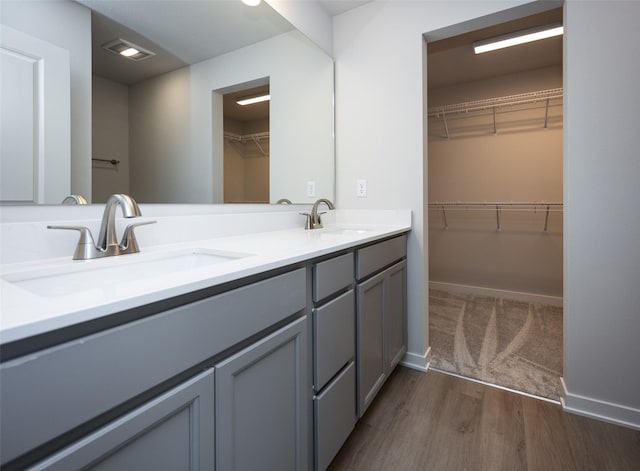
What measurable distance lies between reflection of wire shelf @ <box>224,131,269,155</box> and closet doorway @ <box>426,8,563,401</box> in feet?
5.69

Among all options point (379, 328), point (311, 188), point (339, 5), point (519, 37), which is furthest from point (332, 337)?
point (519, 37)

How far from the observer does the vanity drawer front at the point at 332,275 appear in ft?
3.52

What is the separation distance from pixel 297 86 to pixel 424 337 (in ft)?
5.63

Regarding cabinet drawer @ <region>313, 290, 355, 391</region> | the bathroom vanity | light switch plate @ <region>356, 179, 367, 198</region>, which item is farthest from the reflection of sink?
light switch plate @ <region>356, 179, 367, 198</region>

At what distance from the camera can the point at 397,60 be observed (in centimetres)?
199

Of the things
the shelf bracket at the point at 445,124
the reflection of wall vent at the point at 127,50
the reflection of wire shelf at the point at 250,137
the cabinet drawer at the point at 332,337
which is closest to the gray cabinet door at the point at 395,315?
the cabinet drawer at the point at 332,337

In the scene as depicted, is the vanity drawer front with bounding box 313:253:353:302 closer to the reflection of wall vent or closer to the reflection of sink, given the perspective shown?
the reflection of sink

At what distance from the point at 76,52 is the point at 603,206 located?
210 centimetres

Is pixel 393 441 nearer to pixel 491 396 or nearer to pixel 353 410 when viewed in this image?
pixel 353 410

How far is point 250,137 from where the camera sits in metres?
1.72

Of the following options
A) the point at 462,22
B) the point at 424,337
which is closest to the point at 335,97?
the point at 462,22

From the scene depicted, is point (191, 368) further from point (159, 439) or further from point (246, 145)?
point (246, 145)

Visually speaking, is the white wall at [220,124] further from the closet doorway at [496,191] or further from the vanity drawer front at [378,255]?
the closet doorway at [496,191]

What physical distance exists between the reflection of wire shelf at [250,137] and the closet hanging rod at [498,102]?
8.16 ft
